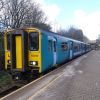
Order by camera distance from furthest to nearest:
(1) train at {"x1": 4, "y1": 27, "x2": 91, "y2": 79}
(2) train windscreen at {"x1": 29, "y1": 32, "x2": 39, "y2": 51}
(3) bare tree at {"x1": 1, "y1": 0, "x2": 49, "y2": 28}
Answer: (3) bare tree at {"x1": 1, "y1": 0, "x2": 49, "y2": 28} < (2) train windscreen at {"x1": 29, "y1": 32, "x2": 39, "y2": 51} < (1) train at {"x1": 4, "y1": 27, "x2": 91, "y2": 79}

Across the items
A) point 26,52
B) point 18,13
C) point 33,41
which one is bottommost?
point 26,52

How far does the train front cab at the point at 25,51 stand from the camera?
16938 millimetres

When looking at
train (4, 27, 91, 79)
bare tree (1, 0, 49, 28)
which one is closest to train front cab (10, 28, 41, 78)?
train (4, 27, 91, 79)

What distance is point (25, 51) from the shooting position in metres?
17.1

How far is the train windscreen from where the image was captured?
17156 millimetres

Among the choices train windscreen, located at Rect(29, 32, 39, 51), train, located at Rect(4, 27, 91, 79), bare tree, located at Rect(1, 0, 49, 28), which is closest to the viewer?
train, located at Rect(4, 27, 91, 79)

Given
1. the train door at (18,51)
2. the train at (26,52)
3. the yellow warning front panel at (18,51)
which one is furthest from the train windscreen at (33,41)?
the yellow warning front panel at (18,51)

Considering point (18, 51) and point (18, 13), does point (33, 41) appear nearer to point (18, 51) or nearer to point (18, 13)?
point (18, 51)

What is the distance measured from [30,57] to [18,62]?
74 centimetres

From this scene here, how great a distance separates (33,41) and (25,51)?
0.73 m

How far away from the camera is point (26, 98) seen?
11031 mm

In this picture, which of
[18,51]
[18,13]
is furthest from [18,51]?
[18,13]

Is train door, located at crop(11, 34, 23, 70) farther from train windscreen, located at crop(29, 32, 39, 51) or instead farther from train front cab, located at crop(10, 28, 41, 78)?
train windscreen, located at crop(29, 32, 39, 51)

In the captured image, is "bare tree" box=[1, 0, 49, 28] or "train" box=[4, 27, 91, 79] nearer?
"train" box=[4, 27, 91, 79]
